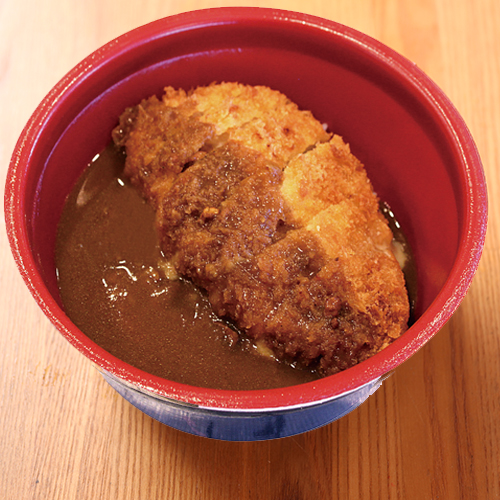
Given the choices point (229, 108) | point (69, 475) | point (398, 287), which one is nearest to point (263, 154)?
point (229, 108)

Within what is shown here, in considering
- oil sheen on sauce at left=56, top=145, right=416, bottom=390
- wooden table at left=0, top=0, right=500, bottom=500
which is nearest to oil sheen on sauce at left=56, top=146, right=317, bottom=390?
oil sheen on sauce at left=56, top=145, right=416, bottom=390

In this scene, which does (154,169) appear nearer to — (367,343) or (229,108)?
(229,108)

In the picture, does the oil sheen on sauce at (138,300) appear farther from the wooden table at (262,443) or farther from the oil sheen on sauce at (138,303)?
the wooden table at (262,443)

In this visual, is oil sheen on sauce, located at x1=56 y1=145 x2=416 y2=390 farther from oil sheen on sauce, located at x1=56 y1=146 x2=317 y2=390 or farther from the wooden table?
the wooden table

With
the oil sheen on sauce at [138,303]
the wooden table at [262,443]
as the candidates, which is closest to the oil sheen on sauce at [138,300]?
the oil sheen on sauce at [138,303]

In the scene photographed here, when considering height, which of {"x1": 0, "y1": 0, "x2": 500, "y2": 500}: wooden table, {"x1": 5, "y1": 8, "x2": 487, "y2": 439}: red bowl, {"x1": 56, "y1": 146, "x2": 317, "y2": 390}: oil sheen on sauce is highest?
{"x1": 5, "y1": 8, "x2": 487, "y2": 439}: red bowl
